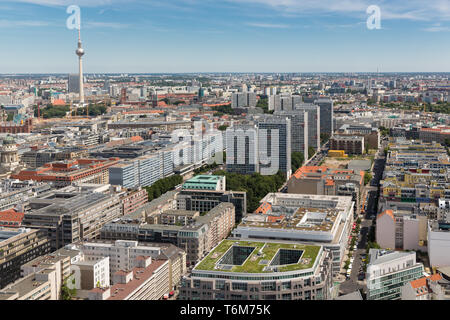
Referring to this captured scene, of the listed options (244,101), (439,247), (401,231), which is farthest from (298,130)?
(244,101)

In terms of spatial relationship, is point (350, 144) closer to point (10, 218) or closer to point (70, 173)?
point (70, 173)

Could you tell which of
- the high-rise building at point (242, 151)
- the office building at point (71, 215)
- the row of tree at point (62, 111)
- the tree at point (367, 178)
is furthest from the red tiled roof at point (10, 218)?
the row of tree at point (62, 111)

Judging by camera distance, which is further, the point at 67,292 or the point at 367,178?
the point at 367,178

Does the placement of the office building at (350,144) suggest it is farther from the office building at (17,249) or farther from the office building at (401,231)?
the office building at (17,249)

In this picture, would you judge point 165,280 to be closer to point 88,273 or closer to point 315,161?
point 88,273

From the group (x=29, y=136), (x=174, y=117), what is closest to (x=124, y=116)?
(x=174, y=117)

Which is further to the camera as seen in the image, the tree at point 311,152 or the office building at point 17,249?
the tree at point 311,152
